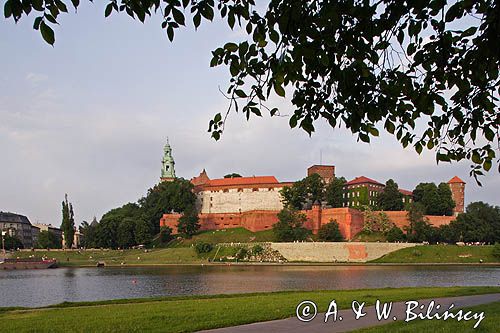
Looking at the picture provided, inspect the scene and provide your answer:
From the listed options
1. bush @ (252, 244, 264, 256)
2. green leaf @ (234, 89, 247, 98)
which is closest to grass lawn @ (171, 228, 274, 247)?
bush @ (252, 244, 264, 256)

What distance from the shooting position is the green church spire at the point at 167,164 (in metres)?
96.5

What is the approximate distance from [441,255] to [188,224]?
33151 mm

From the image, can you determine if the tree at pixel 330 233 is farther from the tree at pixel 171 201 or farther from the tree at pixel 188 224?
the tree at pixel 171 201

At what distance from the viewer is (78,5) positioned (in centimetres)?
272

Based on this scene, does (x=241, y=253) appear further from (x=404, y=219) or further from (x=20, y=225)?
(x=20, y=225)

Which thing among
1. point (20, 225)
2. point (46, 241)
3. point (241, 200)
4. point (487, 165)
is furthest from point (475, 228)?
point (20, 225)

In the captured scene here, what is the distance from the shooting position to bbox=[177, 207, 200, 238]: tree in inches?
2808

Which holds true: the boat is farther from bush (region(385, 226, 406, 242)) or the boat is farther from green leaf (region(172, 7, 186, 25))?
green leaf (region(172, 7, 186, 25))

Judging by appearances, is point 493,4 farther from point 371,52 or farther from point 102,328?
point 102,328

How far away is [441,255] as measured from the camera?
5550 centimetres

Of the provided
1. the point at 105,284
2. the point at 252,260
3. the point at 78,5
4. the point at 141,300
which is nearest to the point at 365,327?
the point at 78,5

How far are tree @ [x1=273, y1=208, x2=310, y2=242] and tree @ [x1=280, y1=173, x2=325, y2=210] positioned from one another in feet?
19.7

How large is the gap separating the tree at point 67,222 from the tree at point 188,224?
46.6 feet

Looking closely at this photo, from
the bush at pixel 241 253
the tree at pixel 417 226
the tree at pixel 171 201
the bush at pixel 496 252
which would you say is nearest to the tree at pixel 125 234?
the tree at pixel 171 201
